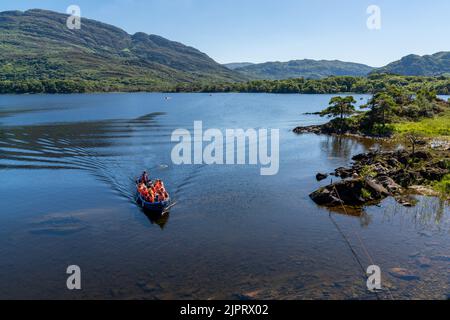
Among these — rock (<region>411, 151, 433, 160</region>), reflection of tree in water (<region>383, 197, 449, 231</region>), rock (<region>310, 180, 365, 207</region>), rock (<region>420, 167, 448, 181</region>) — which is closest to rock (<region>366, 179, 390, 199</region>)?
rock (<region>310, 180, 365, 207</region>)

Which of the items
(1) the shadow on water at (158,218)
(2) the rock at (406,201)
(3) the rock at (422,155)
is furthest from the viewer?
(3) the rock at (422,155)

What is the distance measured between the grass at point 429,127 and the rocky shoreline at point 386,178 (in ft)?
74.8

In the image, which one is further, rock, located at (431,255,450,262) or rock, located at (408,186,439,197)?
rock, located at (408,186,439,197)

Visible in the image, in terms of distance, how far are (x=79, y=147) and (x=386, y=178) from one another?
56.8 metres

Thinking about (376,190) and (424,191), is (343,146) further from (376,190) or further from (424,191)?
(376,190)

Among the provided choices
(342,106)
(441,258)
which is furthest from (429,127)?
(441,258)

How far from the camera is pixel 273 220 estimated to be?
1496 inches

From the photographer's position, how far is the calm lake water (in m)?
26.3

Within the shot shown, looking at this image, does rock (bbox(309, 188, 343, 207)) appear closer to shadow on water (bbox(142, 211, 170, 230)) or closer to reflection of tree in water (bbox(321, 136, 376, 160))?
shadow on water (bbox(142, 211, 170, 230))

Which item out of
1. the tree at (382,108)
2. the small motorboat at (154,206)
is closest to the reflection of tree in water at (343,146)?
the tree at (382,108)

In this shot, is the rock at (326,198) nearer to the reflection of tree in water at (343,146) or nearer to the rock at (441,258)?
the rock at (441,258)

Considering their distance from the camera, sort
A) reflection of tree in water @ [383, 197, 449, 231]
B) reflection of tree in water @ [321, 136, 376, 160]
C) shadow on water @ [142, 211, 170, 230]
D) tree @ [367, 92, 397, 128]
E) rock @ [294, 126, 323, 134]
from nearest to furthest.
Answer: reflection of tree in water @ [383, 197, 449, 231], shadow on water @ [142, 211, 170, 230], reflection of tree in water @ [321, 136, 376, 160], tree @ [367, 92, 397, 128], rock @ [294, 126, 323, 134]

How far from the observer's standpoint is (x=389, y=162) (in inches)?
2163

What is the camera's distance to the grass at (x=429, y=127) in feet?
250
